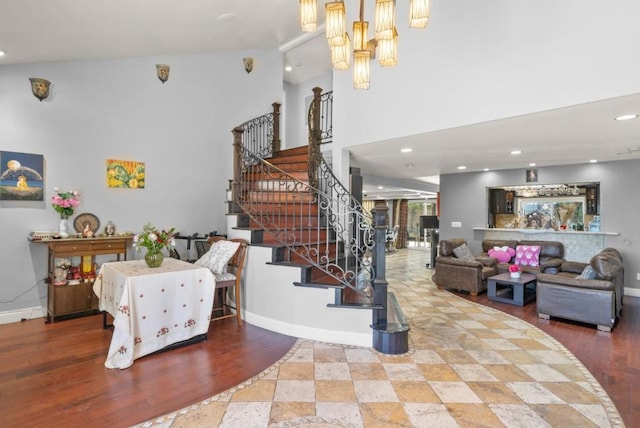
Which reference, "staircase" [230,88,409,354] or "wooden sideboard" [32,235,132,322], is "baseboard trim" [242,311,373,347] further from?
"wooden sideboard" [32,235,132,322]

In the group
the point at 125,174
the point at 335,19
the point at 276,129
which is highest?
the point at 276,129

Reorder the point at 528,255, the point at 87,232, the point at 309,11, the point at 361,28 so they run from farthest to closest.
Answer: the point at 528,255
the point at 87,232
the point at 361,28
the point at 309,11

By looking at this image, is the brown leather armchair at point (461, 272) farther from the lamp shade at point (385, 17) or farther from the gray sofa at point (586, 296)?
the lamp shade at point (385, 17)

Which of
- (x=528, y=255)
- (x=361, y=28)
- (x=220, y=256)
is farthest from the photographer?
(x=528, y=255)

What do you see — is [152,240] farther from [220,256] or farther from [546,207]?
[546,207]

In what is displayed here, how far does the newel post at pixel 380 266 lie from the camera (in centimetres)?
331

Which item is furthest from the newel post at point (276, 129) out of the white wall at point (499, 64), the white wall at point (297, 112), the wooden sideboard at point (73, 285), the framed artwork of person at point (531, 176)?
the framed artwork of person at point (531, 176)

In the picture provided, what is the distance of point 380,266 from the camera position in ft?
11.0

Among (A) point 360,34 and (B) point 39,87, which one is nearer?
(A) point 360,34

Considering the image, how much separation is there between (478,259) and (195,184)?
5.72 meters

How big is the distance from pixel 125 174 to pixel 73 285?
171 cm

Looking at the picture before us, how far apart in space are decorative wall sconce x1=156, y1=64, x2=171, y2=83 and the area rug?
4.66 metres

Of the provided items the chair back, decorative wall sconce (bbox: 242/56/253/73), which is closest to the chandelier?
the chair back

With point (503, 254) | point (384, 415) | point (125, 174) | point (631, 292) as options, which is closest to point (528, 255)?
point (503, 254)
